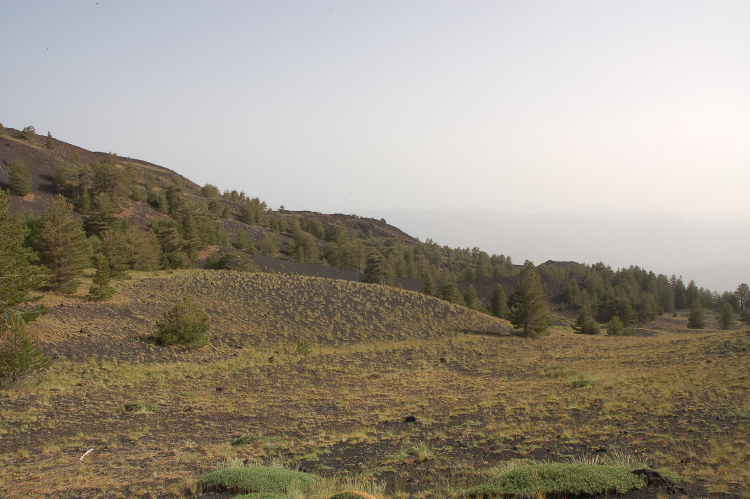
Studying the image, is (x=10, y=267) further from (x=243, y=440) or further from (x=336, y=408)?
(x=336, y=408)

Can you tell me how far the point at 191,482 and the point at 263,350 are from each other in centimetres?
2189

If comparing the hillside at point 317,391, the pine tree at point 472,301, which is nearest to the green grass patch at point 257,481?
the hillside at point 317,391

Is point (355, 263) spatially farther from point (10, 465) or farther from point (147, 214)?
point (10, 465)

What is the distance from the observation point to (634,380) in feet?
52.9

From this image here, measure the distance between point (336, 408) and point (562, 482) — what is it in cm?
1051

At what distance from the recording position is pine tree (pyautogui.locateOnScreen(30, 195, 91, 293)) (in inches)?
979

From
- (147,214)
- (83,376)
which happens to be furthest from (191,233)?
(83,376)

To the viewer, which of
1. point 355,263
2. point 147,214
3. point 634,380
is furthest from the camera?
point 355,263

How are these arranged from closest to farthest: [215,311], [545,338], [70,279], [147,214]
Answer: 1. [70,279]
2. [215,311]
3. [545,338]
4. [147,214]

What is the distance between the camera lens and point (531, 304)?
39031mm

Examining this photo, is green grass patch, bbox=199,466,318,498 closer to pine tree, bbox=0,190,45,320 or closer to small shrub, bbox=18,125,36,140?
pine tree, bbox=0,190,45,320

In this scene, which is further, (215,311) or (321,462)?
(215,311)

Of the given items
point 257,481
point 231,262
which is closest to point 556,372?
point 257,481

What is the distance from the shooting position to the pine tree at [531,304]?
3853 cm
